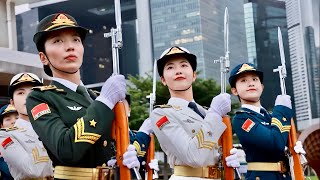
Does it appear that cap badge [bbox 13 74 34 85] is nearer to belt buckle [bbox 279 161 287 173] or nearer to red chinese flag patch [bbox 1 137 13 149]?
red chinese flag patch [bbox 1 137 13 149]

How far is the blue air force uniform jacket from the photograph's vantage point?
509 cm

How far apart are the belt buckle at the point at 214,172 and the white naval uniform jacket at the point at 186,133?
0.05m

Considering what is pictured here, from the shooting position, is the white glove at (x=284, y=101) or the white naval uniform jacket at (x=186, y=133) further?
the white glove at (x=284, y=101)

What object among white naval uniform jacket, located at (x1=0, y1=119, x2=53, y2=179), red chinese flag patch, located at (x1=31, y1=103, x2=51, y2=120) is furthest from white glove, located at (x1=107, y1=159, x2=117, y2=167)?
white naval uniform jacket, located at (x1=0, y1=119, x2=53, y2=179)

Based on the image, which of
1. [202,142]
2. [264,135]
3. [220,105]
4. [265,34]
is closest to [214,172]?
[202,142]

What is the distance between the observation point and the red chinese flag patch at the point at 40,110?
11.0ft

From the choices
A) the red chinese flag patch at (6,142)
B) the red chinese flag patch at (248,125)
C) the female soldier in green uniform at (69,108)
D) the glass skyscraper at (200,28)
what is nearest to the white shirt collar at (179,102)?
the red chinese flag patch at (248,125)

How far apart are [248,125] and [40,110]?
249cm

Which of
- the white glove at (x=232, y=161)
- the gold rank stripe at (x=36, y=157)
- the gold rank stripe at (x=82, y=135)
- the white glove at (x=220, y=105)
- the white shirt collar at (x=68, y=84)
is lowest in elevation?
the white glove at (x=232, y=161)

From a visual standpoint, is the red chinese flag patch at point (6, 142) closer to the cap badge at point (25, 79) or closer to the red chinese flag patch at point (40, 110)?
the cap badge at point (25, 79)

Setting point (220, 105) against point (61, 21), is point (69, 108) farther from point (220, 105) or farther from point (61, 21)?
point (220, 105)

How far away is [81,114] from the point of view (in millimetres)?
3453

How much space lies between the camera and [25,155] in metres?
5.27

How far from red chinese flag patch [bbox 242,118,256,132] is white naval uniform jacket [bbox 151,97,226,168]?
873 mm
